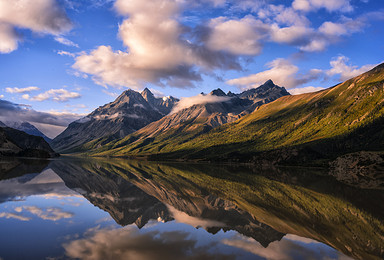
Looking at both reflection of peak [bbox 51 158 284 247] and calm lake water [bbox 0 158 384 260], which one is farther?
reflection of peak [bbox 51 158 284 247]

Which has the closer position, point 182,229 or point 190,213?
point 182,229

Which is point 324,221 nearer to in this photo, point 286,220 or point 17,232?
point 286,220

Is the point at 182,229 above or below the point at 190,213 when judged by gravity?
above

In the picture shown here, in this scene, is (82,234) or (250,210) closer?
(82,234)

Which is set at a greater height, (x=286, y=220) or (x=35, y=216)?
(x=35, y=216)

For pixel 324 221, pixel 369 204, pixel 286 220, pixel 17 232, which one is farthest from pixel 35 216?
pixel 369 204

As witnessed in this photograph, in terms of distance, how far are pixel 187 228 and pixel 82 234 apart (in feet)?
36.5

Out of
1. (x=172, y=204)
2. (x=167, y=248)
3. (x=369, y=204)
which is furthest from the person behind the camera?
(x=369, y=204)

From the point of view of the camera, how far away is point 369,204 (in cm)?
4391

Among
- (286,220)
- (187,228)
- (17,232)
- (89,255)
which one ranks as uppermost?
(17,232)

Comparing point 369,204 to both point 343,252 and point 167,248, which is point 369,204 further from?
point 167,248

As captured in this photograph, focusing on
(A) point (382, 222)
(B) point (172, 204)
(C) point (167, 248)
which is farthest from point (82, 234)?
(A) point (382, 222)

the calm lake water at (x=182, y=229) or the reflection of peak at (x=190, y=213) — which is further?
the reflection of peak at (x=190, y=213)

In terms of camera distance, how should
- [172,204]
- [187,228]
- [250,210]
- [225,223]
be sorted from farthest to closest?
[172,204], [250,210], [225,223], [187,228]
